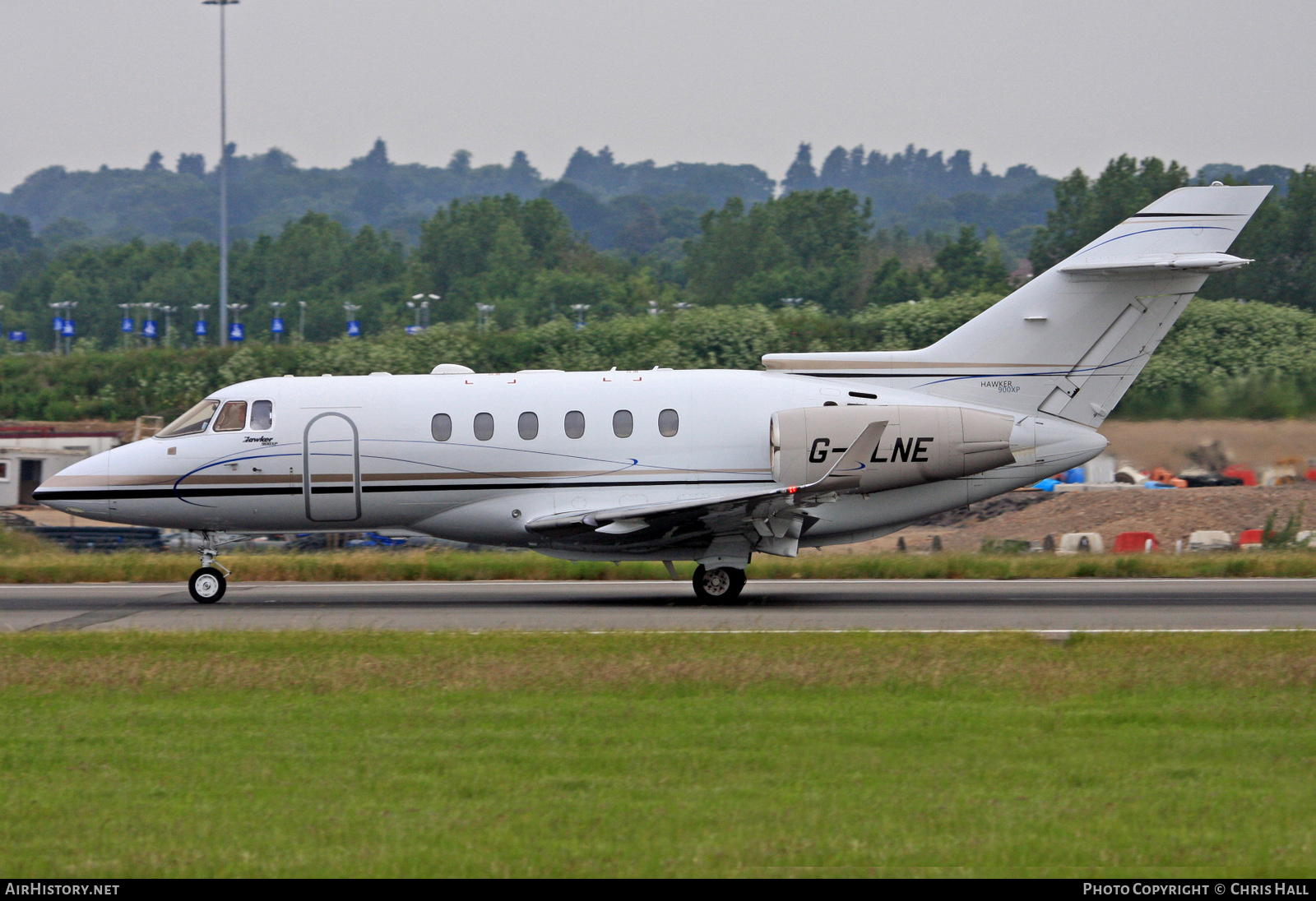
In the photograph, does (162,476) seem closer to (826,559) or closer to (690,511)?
(690,511)

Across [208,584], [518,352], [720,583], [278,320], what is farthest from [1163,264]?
[278,320]

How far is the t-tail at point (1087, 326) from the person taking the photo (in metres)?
20.9

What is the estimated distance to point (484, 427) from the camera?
2073 centimetres

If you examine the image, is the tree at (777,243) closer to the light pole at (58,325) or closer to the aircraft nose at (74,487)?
the light pole at (58,325)

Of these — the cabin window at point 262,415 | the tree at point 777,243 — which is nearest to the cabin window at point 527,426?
the cabin window at point 262,415

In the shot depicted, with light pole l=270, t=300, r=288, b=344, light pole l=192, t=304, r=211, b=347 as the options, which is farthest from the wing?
light pole l=192, t=304, r=211, b=347

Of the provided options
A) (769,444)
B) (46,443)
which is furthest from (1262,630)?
(46,443)

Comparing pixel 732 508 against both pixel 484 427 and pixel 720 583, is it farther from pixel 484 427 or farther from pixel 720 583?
pixel 484 427

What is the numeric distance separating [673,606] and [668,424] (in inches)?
105

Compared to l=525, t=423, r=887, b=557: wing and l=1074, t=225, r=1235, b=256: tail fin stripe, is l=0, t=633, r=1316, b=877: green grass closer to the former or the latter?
l=525, t=423, r=887, b=557: wing

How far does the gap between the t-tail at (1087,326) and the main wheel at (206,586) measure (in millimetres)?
9072

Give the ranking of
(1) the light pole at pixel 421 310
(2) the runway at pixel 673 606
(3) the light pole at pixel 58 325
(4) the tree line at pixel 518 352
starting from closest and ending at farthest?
(2) the runway at pixel 673 606
(4) the tree line at pixel 518 352
(3) the light pole at pixel 58 325
(1) the light pole at pixel 421 310

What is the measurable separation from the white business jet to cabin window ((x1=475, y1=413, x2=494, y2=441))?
0.02 meters

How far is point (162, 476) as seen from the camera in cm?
2084
